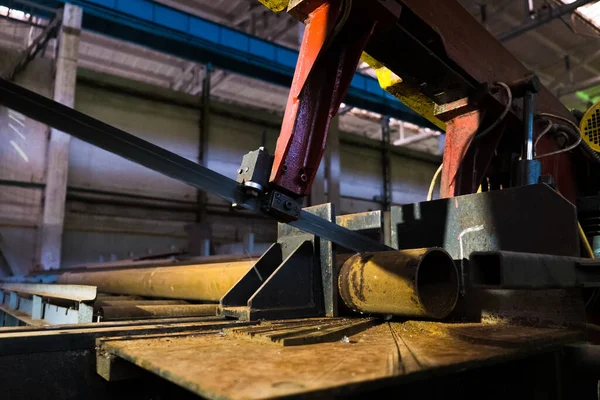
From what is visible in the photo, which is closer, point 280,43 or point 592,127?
point 592,127

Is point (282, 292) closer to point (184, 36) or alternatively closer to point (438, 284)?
point (438, 284)

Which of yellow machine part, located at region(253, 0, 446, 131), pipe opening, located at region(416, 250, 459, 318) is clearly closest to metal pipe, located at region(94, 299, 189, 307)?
pipe opening, located at region(416, 250, 459, 318)

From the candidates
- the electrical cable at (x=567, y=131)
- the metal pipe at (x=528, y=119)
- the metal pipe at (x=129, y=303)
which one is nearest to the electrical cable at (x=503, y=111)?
the metal pipe at (x=528, y=119)

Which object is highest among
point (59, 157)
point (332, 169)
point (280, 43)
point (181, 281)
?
point (280, 43)

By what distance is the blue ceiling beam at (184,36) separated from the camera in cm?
562

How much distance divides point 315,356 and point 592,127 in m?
1.89

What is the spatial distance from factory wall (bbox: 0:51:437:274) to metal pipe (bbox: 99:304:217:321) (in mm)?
5181

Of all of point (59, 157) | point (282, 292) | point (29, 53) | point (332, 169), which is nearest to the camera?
point (282, 292)

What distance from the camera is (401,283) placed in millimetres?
1390

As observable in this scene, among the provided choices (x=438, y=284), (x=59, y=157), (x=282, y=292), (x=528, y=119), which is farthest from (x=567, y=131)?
(x=59, y=157)

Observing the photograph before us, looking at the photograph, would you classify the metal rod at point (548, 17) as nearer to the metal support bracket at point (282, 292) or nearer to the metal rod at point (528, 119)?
the metal rod at point (528, 119)

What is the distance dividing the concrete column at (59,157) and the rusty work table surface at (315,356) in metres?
5.64

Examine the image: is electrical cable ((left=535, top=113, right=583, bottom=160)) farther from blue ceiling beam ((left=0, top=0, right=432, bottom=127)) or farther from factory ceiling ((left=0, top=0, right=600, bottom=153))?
factory ceiling ((left=0, top=0, right=600, bottom=153))

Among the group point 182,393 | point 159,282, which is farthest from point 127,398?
point 159,282
